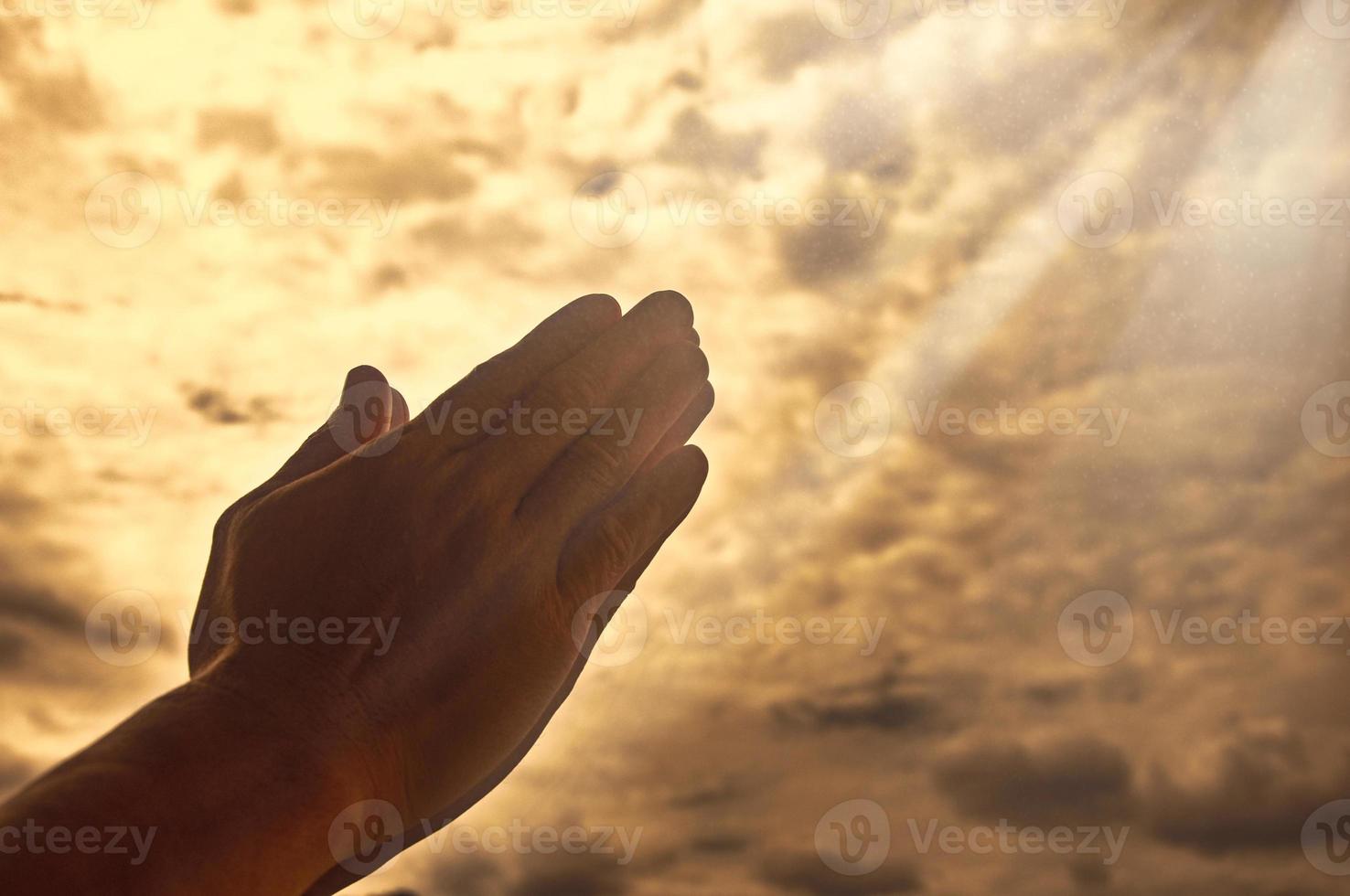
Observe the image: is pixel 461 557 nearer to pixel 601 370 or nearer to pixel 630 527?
pixel 630 527

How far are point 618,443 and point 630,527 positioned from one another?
0.31 metres

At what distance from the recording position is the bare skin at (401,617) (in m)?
2.82

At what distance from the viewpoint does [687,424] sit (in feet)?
15.0

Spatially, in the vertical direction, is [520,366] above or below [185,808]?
above

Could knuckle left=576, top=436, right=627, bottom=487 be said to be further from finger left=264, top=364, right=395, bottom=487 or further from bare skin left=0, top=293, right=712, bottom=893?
finger left=264, top=364, right=395, bottom=487

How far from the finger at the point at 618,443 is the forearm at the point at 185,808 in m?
1.10

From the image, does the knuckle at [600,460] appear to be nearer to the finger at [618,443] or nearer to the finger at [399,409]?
the finger at [618,443]

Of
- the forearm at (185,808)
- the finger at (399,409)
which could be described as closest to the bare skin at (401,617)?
the forearm at (185,808)

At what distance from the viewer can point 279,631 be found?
3.38 metres

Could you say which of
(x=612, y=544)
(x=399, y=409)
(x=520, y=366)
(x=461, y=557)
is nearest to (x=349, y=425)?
(x=399, y=409)

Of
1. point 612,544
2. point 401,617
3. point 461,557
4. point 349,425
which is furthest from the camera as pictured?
point 349,425

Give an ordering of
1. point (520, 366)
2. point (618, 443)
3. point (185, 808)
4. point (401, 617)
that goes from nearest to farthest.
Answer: point (185, 808) → point (401, 617) → point (618, 443) → point (520, 366)

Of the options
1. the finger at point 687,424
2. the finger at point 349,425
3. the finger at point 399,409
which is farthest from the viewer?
the finger at point 399,409

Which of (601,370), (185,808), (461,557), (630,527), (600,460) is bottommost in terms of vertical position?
(185,808)
